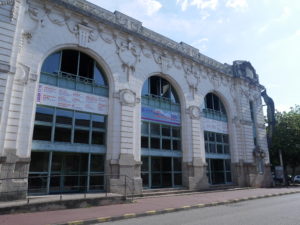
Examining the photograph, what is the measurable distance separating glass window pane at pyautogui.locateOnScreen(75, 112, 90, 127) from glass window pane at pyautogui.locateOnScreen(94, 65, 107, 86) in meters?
2.42

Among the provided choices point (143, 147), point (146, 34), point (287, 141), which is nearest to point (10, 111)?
point (143, 147)

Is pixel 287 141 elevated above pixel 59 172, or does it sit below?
above

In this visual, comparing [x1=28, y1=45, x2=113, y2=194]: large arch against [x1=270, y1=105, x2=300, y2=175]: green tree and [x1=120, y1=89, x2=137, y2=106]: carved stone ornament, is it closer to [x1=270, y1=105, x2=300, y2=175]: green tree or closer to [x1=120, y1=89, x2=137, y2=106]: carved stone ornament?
[x1=120, y1=89, x2=137, y2=106]: carved stone ornament

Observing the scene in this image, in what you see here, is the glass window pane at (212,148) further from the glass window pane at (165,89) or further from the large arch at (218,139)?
the glass window pane at (165,89)

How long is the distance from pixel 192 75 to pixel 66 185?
13504 mm

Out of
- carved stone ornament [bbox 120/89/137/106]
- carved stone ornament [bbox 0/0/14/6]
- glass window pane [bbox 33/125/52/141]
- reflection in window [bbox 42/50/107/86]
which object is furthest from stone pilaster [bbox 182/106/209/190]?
carved stone ornament [bbox 0/0/14/6]

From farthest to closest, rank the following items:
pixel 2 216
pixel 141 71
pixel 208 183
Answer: pixel 208 183 → pixel 141 71 → pixel 2 216

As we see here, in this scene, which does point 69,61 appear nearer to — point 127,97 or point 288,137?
point 127,97

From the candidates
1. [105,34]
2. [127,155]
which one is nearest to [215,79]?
[105,34]

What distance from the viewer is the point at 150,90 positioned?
58.9 feet

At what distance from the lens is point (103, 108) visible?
49.5ft

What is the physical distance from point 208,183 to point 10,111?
48.0 ft

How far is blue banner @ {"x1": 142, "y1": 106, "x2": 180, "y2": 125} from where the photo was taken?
55.6 ft

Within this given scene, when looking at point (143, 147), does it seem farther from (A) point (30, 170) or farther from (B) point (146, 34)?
(B) point (146, 34)
